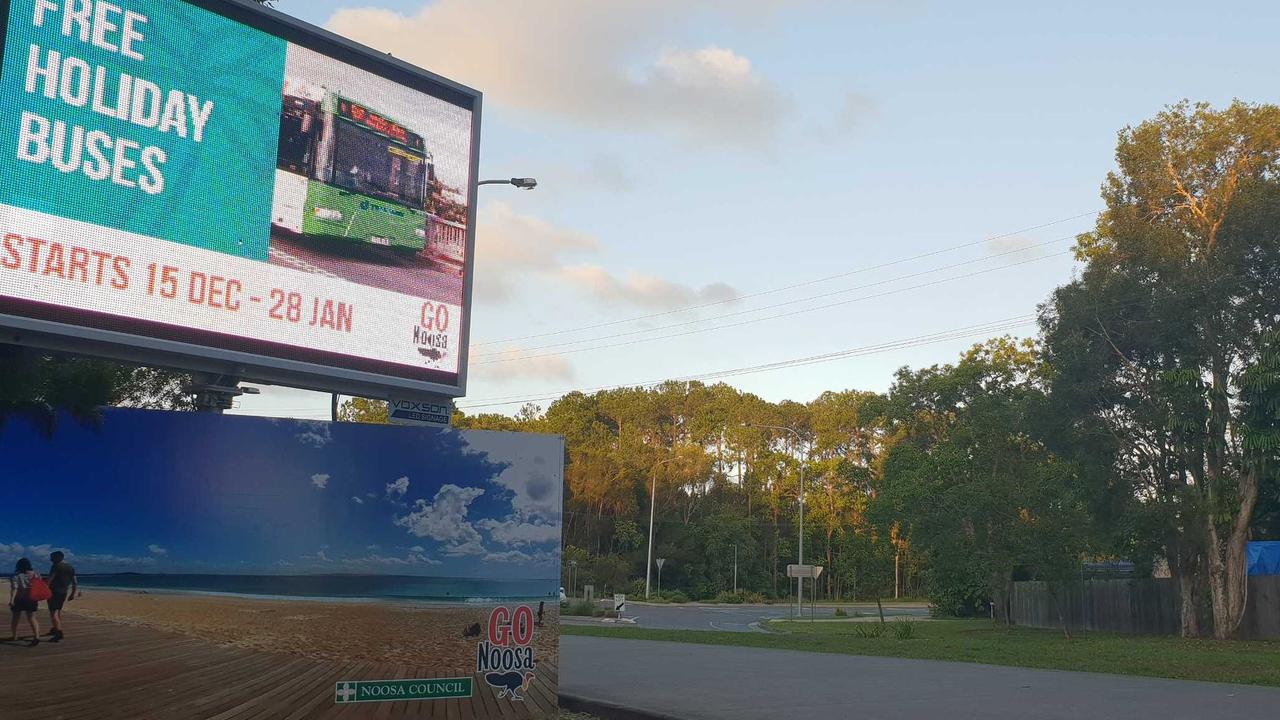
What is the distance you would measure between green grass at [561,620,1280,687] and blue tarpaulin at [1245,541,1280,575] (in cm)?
538

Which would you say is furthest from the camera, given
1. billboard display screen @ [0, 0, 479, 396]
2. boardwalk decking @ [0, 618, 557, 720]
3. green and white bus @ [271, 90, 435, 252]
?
green and white bus @ [271, 90, 435, 252]

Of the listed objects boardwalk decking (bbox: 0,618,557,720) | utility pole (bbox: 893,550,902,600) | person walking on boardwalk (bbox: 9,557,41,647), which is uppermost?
person walking on boardwalk (bbox: 9,557,41,647)

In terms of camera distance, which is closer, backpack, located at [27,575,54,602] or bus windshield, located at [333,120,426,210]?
backpack, located at [27,575,54,602]

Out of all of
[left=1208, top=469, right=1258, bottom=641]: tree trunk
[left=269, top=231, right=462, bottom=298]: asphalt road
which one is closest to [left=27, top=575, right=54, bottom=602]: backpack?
[left=269, top=231, right=462, bottom=298]: asphalt road

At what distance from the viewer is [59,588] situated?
34.4 feet

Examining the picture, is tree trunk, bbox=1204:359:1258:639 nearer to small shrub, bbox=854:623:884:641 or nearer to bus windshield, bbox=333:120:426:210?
small shrub, bbox=854:623:884:641

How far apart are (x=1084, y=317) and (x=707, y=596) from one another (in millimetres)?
49203

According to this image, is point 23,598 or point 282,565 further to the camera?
point 282,565

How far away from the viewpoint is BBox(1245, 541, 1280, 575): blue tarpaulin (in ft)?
115

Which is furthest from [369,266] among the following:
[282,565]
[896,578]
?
[896,578]

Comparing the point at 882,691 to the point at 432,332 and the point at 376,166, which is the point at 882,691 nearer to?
the point at 432,332

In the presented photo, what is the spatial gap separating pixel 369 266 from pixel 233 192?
177 centimetres

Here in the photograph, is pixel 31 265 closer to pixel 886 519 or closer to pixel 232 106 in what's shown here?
pixel 232 106

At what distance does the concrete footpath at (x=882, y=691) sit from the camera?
12.6 m
